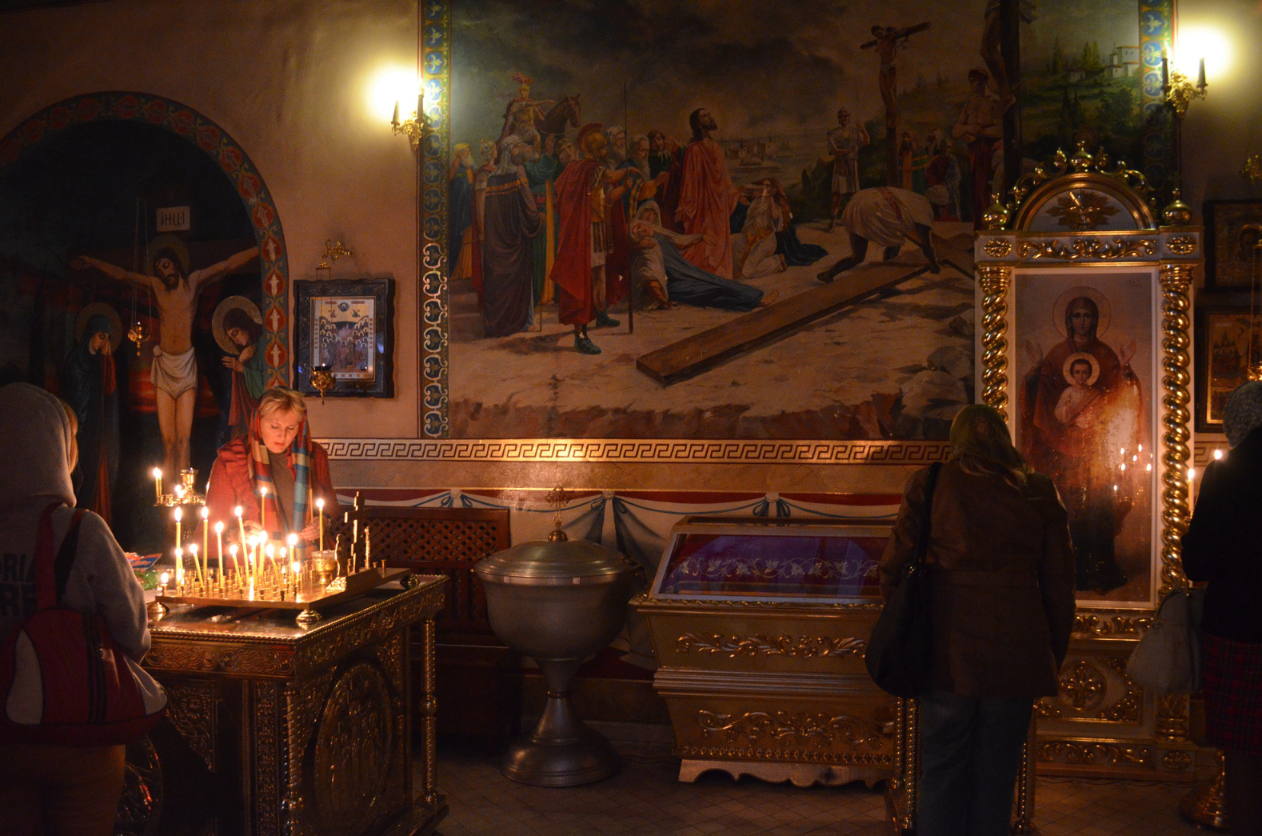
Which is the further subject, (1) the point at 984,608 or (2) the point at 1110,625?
(2) the point at 1110,625

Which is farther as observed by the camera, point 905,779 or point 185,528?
point 185,528

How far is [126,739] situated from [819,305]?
385cm

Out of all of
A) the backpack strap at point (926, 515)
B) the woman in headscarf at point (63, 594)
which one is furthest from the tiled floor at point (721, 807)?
the woman in headscarf at point (63, 594)

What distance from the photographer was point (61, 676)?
2.33 meters

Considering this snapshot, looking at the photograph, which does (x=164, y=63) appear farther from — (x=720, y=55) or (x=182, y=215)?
(x=720, y=55)

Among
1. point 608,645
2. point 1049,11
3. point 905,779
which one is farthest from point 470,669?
point 1049,11

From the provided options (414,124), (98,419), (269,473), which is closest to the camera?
(269,473)

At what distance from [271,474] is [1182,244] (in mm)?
4325

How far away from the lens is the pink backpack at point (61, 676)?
229 cm

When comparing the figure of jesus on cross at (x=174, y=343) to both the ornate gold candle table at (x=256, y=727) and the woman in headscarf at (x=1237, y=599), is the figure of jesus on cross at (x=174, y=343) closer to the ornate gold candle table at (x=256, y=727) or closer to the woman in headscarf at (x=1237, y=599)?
the ornate gold candle table at (x=256, y=727)

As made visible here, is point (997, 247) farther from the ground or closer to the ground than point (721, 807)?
farther from the ground

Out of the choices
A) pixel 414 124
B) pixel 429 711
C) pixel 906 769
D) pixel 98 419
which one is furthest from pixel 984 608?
pixel 98 419

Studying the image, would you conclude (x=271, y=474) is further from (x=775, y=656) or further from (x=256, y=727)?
(x=775, y=656)

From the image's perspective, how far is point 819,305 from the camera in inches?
201
